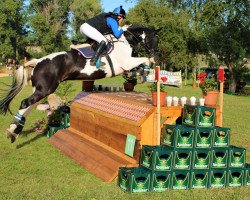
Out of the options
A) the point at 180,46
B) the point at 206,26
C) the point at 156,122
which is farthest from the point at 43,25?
the point at 156,122

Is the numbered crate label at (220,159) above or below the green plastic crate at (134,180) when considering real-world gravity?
above

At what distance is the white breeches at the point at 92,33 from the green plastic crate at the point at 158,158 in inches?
97.8

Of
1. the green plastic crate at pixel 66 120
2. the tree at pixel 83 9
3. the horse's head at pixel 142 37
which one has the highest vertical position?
the tree at pixel 83 9

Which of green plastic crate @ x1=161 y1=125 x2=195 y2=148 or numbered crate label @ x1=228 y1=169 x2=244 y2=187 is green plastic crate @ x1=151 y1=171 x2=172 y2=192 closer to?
green plastic crate @ x1=161 y1=125 x2=195 y2=148

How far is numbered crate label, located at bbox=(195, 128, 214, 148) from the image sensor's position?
234 inches

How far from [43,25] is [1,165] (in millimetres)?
55092

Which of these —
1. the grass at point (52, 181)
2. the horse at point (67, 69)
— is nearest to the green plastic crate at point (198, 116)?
the grass at point (52, 181)

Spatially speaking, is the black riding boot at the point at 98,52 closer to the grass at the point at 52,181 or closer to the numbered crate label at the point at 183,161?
the grass at the point at 52,181

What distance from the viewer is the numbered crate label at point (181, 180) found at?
5887 millimetres

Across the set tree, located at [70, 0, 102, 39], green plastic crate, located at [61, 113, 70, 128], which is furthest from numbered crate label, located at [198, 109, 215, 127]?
tree, located at [70, 0, 102, 39]

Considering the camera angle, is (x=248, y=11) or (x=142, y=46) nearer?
(x=142, y=46)

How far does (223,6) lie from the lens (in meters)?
29.4

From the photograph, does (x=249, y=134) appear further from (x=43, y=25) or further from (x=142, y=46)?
(x=43, y=25)

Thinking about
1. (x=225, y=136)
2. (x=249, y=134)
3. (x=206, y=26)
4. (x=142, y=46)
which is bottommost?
(x=249, y=134)
